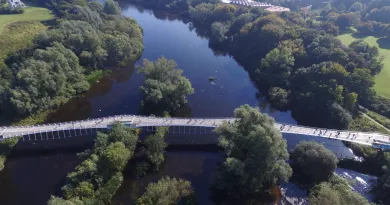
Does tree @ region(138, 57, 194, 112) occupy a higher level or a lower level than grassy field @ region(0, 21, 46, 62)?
higher

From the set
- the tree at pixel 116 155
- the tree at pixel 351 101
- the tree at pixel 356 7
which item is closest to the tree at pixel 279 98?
the tree at pixel 351 101

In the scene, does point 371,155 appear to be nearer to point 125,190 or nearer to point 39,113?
point 125,190

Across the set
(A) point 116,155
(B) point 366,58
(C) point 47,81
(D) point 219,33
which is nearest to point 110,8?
(D) point 219,33

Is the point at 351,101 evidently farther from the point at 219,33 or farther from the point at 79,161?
the point at 79,161

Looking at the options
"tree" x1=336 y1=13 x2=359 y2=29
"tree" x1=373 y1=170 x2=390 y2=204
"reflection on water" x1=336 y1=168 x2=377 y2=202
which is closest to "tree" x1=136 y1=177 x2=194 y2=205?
"reflection on water" x1=336 y1=168 x2=377 y2=202

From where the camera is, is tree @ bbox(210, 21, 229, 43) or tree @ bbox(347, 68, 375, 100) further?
tree @ bbox(210, 21, 229, 43)

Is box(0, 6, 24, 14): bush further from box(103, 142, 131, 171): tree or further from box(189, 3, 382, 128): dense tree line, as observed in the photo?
box(103, 142, 131, 171): tree
